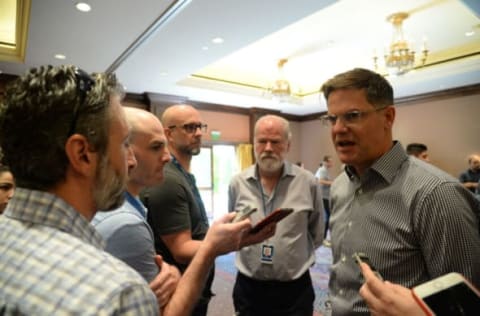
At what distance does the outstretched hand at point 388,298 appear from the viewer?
0.79 meters

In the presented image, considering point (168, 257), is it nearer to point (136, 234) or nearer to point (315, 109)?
point (136, 234)

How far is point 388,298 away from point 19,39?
510cm

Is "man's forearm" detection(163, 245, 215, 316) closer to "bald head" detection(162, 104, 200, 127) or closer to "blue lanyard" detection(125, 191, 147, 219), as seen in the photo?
"blue lanyard" detection(125, 191, 147, 219)

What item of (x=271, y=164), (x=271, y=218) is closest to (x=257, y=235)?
(x=271, y=218)

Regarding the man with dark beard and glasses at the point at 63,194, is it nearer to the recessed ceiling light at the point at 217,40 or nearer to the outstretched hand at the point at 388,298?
the outstretched hand at the point at 388,298

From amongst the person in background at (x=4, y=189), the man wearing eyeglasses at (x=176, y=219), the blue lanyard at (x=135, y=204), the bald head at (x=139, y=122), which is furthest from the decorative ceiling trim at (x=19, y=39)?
the blue lanyard at (x=135, y=204)

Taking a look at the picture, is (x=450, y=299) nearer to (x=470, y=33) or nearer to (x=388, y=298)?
(x=388, y=298)

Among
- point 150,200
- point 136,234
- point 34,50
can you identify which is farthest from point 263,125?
point 34,50

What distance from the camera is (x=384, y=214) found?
1139 millimetres

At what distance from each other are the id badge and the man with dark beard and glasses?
1.25m

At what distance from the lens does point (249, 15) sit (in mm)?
3371

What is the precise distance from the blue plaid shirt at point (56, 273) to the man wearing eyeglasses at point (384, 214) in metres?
0.71

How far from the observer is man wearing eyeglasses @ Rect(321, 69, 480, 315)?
0.96 m

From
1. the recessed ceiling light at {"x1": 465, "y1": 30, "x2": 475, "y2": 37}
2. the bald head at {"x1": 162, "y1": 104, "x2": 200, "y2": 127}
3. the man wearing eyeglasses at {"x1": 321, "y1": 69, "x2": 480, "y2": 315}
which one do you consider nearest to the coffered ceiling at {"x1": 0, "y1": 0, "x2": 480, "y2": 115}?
the recessed ceiling light at {"x1": 465, "y1": 30, "x2": 475, "y2": 37}
